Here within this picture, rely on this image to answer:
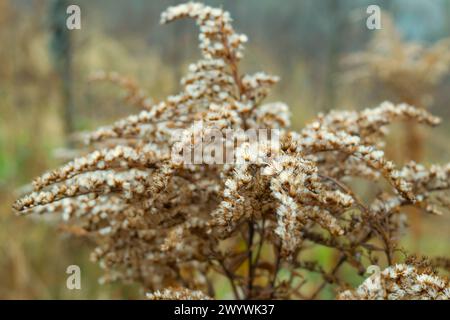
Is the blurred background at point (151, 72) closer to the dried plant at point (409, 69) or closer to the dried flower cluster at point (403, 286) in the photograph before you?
the dried plant at point (409, 69)

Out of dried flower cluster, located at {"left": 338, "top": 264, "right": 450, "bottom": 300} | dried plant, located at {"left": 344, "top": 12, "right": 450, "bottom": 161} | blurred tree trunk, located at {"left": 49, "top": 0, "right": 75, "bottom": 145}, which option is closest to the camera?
dried flower cluster, located at {"left": 338, "top": 264, "right": 450, "bottom": 300}

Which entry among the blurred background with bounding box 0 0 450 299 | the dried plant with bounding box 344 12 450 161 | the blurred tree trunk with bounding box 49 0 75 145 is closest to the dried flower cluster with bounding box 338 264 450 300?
the blurred background with bounding box 0 0 450 299

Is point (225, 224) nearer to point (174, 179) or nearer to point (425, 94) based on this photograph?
point (174, 179)

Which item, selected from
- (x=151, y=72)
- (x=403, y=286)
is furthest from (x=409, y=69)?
(x=151, y=72)

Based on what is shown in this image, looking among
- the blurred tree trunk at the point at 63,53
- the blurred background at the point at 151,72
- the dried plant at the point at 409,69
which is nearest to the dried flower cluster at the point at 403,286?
the blurred background at the point at 151,72

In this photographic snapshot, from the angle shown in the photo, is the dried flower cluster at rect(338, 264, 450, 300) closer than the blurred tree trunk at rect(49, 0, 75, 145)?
Yes

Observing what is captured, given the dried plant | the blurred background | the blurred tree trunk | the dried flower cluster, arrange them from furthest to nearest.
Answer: the dried plant < the blurred background < the blurred tree trunk < the dried flower cluster

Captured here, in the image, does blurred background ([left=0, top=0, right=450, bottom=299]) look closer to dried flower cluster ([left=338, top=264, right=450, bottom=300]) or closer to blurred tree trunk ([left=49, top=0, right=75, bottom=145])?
blurred tree trunk ([left=49, top=0, right=75, bottom=145])

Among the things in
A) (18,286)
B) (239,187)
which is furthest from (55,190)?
(18,286)
